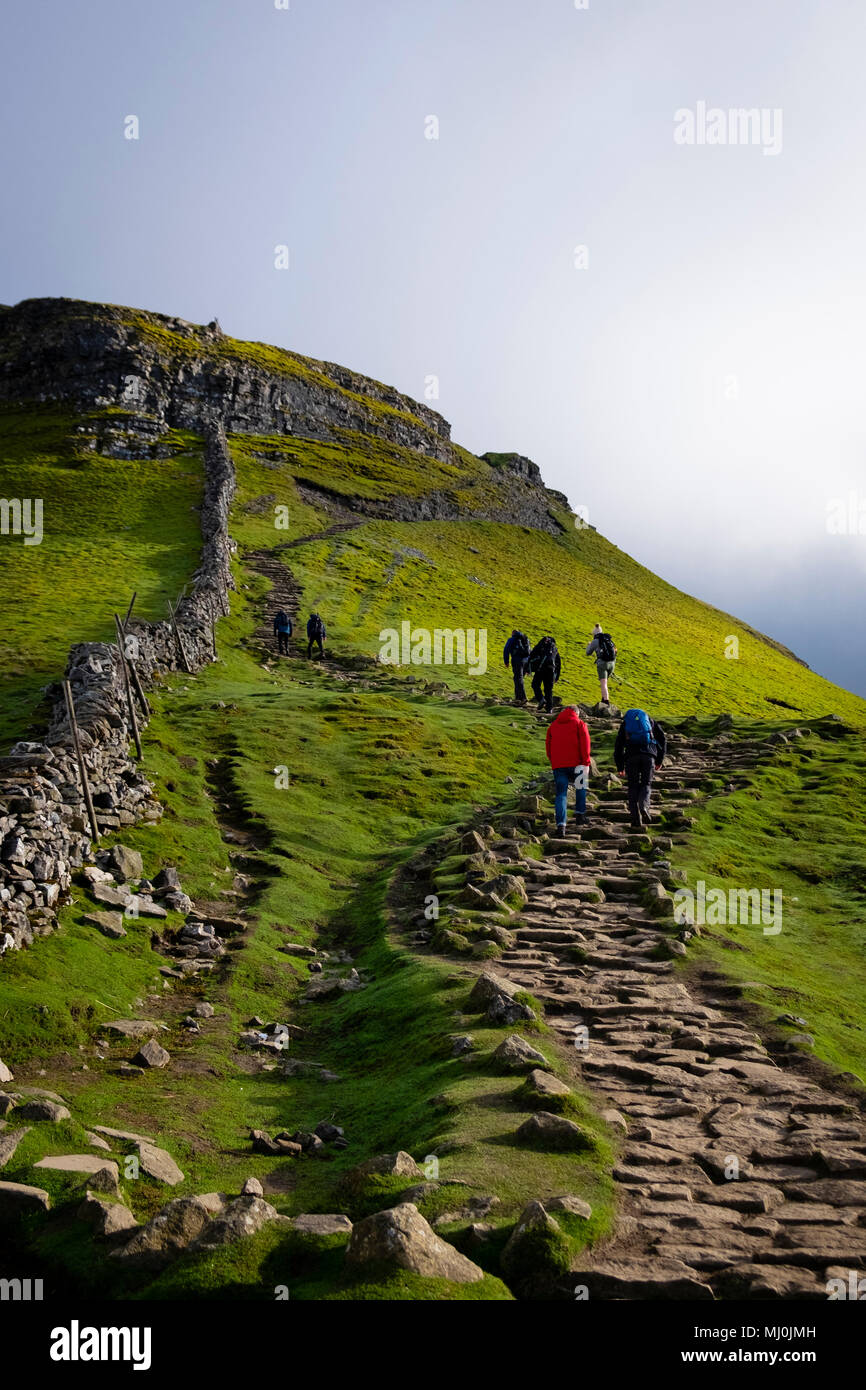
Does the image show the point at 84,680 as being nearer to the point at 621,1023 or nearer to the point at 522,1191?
the point at 621,1023

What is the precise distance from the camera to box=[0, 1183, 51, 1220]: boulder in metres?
7.69

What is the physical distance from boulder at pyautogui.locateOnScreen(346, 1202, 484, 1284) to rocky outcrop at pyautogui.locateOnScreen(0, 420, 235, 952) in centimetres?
734

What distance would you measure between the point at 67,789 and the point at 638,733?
11.9 m

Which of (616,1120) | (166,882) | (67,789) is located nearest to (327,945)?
(166,882)

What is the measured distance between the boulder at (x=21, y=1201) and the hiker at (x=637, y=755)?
1530 cm

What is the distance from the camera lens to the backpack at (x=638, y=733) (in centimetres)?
2086

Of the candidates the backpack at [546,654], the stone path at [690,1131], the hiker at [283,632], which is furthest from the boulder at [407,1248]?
the hiker at [283,632]

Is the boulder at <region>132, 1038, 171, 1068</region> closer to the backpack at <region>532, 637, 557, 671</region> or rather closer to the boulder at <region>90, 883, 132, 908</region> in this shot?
the boulder at <region>90, 883, 132, 908</region>

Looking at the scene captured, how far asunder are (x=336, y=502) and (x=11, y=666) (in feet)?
222

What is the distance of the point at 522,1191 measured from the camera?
25.3ft

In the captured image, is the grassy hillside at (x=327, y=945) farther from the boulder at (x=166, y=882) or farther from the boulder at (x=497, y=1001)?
the boulder at (x=166, y=882)

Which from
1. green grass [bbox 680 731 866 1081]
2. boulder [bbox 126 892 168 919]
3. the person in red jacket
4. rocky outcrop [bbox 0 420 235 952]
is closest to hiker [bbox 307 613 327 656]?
rocky outcrop [bbox 0 420 235 952]

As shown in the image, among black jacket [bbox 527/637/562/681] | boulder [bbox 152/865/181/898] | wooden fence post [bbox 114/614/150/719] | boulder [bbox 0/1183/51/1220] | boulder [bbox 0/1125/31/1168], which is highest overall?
black jacket [bbox 527/637/562/681]
